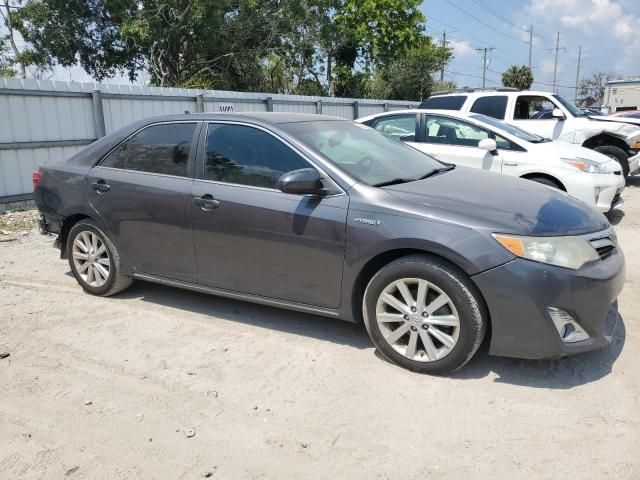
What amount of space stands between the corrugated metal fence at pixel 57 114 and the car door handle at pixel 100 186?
17.3 ft

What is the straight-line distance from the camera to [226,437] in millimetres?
2881

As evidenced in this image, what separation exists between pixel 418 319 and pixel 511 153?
4.62 metres

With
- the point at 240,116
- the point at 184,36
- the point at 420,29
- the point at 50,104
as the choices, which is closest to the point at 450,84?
the point at 420,29

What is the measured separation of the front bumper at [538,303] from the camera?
307 cm

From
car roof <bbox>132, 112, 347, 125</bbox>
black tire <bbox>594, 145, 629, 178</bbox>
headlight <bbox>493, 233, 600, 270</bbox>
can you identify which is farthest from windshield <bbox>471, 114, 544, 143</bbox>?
headlight <bbox>493, 233, 600, 270</bbox>

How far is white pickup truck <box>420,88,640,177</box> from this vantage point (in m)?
10.1

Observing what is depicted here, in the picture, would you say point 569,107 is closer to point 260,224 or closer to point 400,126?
point 400,126

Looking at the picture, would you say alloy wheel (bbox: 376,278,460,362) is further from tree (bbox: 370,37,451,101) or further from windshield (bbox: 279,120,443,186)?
tree (bbox: 370,37,451,101)

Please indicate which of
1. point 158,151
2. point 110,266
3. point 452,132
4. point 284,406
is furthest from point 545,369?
point 452,132

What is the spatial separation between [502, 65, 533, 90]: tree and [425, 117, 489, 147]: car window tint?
48.7 metres

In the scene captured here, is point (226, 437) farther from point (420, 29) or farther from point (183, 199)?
point (420, 29)

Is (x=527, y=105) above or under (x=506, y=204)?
above

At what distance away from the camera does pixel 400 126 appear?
8.18m

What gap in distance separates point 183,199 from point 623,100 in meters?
33.3
